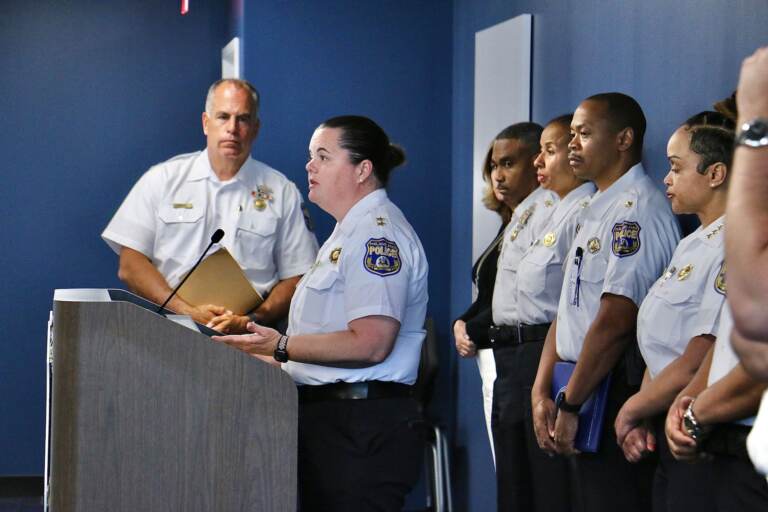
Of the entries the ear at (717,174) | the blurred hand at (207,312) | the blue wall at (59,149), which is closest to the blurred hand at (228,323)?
the blurred hand at (207,312)

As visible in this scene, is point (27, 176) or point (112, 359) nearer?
point (112, 359)

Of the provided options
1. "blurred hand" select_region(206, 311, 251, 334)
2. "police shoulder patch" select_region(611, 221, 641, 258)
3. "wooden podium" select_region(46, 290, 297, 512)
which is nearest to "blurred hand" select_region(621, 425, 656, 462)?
"police shoulder patch" select_region(611, 221, 641, 258)

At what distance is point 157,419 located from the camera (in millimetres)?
2559

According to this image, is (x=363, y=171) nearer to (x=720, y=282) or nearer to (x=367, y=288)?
(x=367, y=288)

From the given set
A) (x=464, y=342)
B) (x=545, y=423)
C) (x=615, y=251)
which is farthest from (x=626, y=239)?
(x=464, y=342)

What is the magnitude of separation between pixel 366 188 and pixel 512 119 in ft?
4.67

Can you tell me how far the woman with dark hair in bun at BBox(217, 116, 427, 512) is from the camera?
2.84 m

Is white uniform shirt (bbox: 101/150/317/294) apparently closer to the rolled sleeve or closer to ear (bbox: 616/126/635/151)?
the rolled sleeve

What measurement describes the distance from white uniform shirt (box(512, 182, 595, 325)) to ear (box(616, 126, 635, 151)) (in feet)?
0.81

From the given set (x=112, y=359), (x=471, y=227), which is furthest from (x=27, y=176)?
(x=112, y=359)

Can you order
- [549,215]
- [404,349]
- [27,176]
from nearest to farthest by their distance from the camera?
[404,349] < [549,215] < [27,176]

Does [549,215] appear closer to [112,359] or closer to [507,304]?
[507,304]

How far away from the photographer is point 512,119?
4.38m

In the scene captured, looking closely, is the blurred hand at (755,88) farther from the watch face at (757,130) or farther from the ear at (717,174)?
the ear at (717,174)
